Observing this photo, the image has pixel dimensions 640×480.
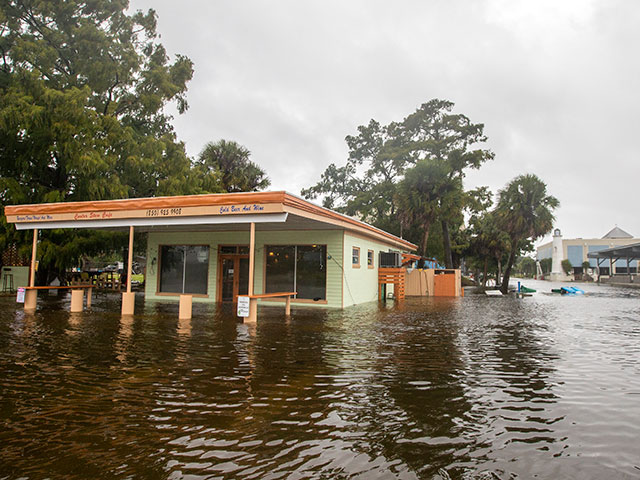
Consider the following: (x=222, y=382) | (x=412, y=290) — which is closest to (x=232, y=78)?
(x=412, y=290)

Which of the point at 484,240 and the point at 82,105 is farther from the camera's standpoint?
the point at 484,240

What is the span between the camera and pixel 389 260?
20.6m

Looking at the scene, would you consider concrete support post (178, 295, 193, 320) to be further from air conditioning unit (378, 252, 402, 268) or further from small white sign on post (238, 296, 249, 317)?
air conditioning unit (378, 252, 402, 268)

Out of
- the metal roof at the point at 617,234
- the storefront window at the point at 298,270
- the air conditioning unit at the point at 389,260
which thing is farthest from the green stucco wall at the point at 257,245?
the metal roof at the point at 617,234

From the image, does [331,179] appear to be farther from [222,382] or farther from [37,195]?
[222,382]

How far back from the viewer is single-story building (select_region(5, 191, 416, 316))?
11.1 metres

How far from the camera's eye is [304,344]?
310 inches

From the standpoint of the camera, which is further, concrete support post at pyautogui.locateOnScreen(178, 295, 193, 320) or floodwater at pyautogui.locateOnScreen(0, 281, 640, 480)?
concrete support post at pyautogui.locateOnScreen(178, 295, 193, 320)

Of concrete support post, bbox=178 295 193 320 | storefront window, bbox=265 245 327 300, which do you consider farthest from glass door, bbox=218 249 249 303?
concrete support post, bbox=178 295 193 320

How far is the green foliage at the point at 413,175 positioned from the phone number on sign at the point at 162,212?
19717 millimetres

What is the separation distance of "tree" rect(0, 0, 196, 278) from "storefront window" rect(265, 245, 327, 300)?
808 cm

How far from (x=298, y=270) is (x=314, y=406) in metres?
11.5

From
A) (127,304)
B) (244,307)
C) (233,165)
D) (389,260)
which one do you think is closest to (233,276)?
(127,304)

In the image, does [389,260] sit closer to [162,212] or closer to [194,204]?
[194,204]
